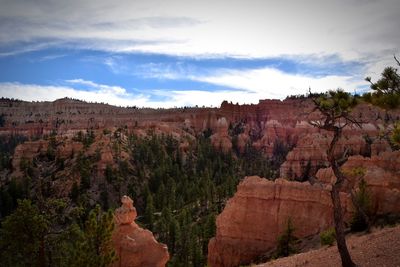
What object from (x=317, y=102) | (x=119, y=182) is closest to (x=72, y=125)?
(x=119, y=182)

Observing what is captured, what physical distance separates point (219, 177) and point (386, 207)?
59709 mm

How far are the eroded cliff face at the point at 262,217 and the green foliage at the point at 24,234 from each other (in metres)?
20.2

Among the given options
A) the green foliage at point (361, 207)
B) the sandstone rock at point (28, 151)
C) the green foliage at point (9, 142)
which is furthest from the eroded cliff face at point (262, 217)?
the green foliage at point (9, 142)

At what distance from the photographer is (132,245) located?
960 inches

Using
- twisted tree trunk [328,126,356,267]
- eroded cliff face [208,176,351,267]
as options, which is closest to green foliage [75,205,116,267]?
twisted tree trunk [328,126,356,267]

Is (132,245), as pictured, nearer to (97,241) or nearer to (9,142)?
(97,241)

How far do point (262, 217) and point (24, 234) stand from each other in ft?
73.0

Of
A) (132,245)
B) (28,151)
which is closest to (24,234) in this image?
(132,245)

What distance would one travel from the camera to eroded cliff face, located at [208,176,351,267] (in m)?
35.9

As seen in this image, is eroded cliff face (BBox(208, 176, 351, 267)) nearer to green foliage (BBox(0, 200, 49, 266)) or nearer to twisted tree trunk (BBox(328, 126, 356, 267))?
twisted tree trunk (BBox(328, 126, 356, 267))

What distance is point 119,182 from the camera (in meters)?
79.2

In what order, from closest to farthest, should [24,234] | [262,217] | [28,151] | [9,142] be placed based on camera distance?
1. [24,234]
2. [262,217]
3. [28,151]
4. [9,142]

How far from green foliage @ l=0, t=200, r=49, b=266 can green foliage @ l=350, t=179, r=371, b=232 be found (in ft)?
58.6

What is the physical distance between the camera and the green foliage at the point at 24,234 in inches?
870
